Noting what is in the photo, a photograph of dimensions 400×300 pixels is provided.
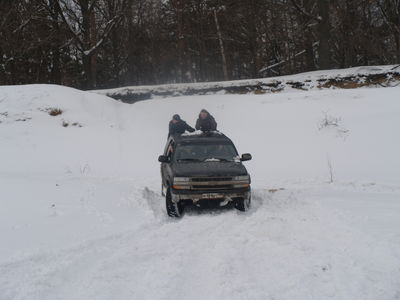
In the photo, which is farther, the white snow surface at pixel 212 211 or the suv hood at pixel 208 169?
the suv hood at pixel 208 169

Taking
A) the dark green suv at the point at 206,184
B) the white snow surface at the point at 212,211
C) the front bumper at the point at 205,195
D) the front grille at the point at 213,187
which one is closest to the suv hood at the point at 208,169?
the dark green suv at the point at 206,184

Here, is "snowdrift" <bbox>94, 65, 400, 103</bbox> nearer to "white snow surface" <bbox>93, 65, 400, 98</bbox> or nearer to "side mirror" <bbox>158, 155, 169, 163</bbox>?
"white snow surface" <bbox>93, 65, 400, 98</bbox>

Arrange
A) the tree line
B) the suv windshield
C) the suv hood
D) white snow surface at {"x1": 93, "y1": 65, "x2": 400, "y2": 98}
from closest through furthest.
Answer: the suv hood
the suv windshield
white snow surface at {"x1": 93, "y1": 65, "x2": 400, "y2": 98}
the tree line

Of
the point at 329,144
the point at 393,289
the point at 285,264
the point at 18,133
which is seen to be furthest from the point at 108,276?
the point at 18,133

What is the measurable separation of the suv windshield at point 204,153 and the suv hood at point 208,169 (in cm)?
33

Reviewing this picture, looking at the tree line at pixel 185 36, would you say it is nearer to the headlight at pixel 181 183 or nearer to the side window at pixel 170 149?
the side window at pixel 170 149

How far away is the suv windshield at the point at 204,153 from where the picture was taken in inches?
339

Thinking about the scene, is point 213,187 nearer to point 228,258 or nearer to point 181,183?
point 181,183

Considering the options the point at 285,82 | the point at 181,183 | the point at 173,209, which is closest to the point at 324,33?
the point at 285,82

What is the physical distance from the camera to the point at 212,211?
809 centimetres

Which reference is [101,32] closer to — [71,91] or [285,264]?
[71,91]

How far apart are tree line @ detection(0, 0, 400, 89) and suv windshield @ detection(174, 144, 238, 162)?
1642cm

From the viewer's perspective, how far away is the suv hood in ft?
25.4

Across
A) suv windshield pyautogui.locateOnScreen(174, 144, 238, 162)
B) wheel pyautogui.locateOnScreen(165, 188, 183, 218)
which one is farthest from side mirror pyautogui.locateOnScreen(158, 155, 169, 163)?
wheel pyautogui.locateOnScreen(165, 188, 183, 218)
